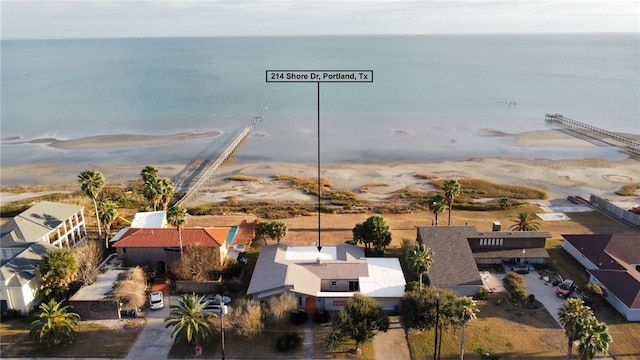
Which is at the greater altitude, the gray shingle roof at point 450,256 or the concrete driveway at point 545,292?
the gray shingle roof at point 450,256

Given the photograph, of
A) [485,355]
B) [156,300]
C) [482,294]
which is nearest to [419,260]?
[485,355]

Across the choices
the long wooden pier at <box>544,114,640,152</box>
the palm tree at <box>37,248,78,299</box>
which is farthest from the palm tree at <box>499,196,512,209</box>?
the palm tree at <box>37,248,78,299</box>

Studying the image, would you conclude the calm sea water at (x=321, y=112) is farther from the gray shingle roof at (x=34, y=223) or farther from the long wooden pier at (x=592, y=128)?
the gray shingle roof at (x=34, y=223)

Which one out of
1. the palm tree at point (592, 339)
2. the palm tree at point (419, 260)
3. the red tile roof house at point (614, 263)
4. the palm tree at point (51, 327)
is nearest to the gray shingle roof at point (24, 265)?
the palm tree at point (51, 327)

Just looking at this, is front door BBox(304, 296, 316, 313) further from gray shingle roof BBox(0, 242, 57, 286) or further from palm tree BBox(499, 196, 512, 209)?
palm tree BBox(499, 196, 512, 209)

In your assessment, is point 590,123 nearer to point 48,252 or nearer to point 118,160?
point 118,160

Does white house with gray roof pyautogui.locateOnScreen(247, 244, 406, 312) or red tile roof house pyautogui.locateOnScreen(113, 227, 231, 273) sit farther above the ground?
red tile roof house pyautogui.locateOnScreen(113, 227, 231, 273)

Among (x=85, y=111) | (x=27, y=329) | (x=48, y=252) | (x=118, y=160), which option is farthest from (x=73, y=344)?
(x=85, y=111)
